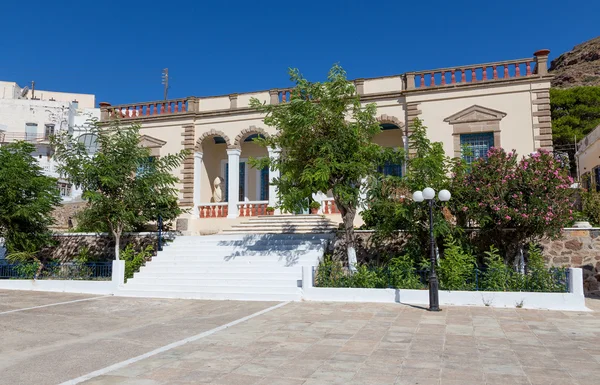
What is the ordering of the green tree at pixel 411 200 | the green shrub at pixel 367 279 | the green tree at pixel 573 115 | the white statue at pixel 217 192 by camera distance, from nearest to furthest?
the green shrub at pixel 367 279, the green tree at pixel 411 200, the white statue at pixel 217 192, the green tree at pixel 573 115

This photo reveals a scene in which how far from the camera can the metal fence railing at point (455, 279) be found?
390 inches

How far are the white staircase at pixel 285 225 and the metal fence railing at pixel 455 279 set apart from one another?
4331 mm

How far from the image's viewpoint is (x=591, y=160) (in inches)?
773

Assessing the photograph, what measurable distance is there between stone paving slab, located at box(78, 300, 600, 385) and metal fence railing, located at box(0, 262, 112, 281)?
6.93 meters

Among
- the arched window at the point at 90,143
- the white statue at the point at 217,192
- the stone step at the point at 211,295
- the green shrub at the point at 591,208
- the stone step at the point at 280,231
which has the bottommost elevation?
the stone step at the point at 211,295

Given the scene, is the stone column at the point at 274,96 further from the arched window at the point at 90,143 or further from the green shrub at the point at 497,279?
the green shrub at the point at 497,279

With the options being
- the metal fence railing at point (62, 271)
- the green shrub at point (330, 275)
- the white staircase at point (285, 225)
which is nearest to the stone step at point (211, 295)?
the green shrub at point (330, 275)

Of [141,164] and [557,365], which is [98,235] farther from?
[557,365]

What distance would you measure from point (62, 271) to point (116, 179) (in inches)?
133

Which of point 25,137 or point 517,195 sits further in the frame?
point 25,137

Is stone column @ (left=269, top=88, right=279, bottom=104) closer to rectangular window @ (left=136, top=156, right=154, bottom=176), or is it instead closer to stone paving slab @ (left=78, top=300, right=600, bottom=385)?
rectangular window @ (left=136, top=156, right=154, bottom=176)

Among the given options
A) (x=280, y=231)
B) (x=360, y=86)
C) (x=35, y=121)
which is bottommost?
(x=280, y=231)

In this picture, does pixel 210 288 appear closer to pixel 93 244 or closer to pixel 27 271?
pixel 27 271

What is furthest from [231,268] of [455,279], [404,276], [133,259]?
[455,279]
